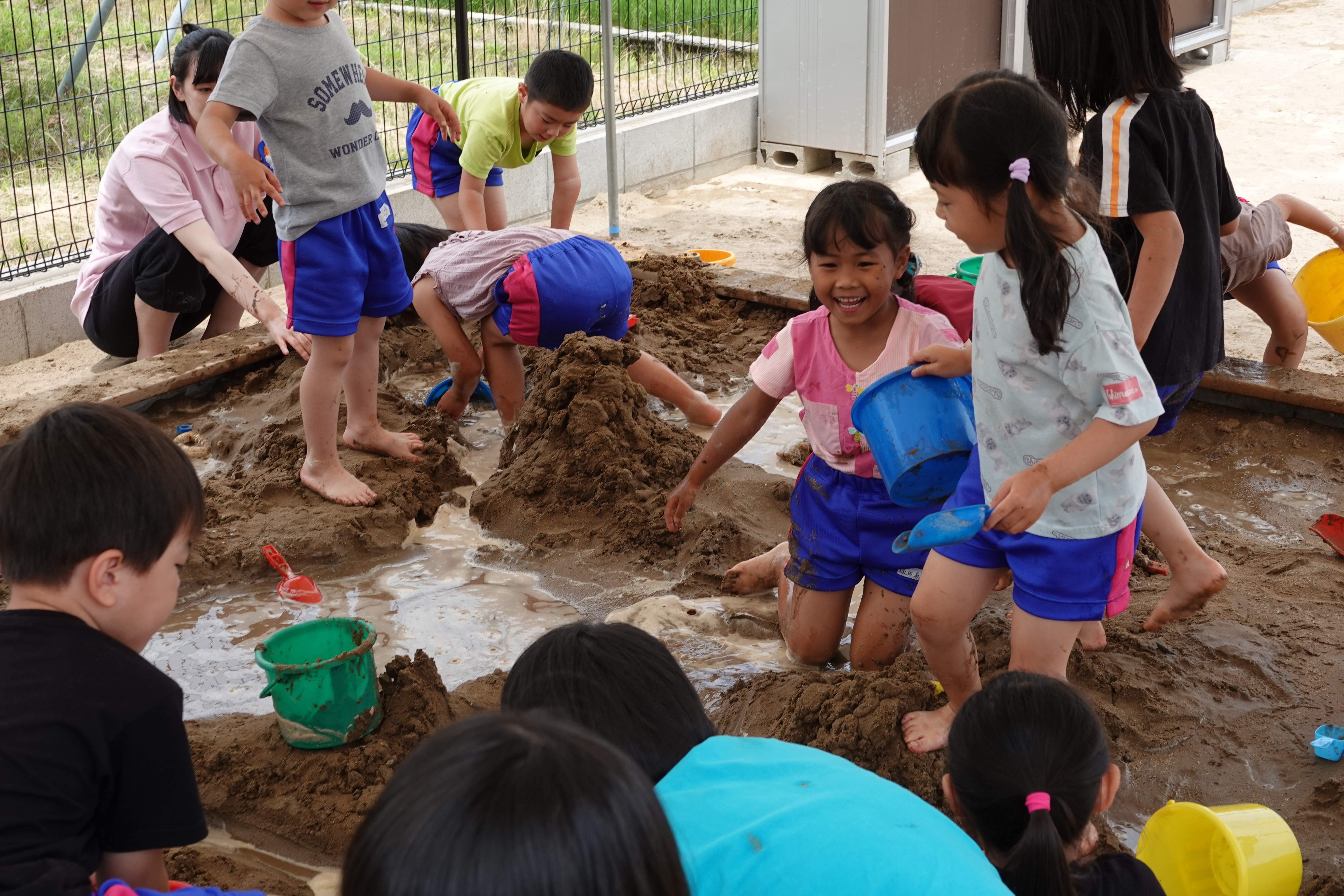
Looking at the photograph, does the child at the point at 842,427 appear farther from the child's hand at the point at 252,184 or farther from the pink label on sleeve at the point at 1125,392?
the child's hand at the point at 252,184

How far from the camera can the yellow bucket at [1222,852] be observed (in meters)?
1.83

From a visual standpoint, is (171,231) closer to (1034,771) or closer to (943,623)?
(943,623)

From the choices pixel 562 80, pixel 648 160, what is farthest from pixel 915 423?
pixel 648 160

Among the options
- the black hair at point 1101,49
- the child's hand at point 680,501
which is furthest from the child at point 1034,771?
the black hair at point 1101,49

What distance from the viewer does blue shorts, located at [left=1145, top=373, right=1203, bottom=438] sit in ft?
8.81

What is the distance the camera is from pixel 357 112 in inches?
132

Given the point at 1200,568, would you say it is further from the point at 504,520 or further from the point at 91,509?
the point at 91,509

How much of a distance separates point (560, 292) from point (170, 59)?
3.37m

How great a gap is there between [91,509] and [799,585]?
1631 mm

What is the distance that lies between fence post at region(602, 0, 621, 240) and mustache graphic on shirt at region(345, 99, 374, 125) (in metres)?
2.53

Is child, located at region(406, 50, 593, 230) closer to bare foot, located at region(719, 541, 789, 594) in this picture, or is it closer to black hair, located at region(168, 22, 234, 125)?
black hair, located at region(168, 22, 234, 125)

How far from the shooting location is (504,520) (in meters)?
3.44

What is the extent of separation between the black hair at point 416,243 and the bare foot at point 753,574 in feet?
6.93

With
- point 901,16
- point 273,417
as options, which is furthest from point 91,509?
point 901,16
